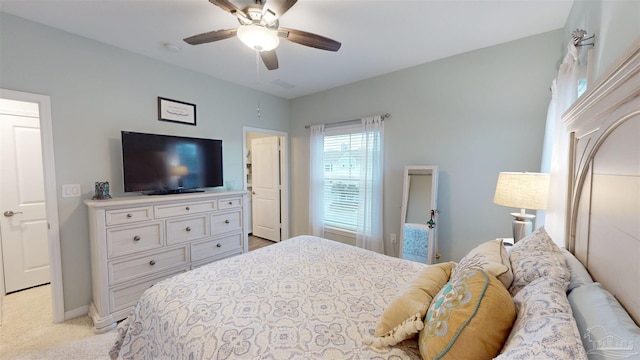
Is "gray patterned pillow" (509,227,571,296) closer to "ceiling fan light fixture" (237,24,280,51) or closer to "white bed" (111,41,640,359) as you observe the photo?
"white bed" (111,41,640,359)

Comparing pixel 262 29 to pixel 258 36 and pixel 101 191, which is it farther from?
pixel 101 191

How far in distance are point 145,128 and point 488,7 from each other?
11.4 feet

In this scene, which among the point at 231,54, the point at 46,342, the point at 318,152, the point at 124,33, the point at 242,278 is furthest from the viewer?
the point at 318,152

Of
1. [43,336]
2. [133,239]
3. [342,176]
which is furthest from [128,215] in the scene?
[342,176]

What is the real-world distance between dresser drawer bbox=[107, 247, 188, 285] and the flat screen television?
69 cm

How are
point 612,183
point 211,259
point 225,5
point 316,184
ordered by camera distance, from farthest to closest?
point 316,184 → point 211,259 → point 225,5 → point 612,183

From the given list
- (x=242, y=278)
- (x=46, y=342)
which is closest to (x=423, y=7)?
(x=242, y=278)

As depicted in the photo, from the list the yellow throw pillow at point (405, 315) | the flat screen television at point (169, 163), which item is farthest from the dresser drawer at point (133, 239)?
the yellow throw pillow at point (405, 315)

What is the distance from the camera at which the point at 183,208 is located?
2619 mm

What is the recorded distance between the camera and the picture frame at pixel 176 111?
9.29 feet

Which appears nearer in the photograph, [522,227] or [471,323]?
[471,323]

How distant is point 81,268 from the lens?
2.33 metres

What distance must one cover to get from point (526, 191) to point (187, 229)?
10.4 ft

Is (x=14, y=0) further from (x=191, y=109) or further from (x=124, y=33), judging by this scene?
(x=191, y=109)
